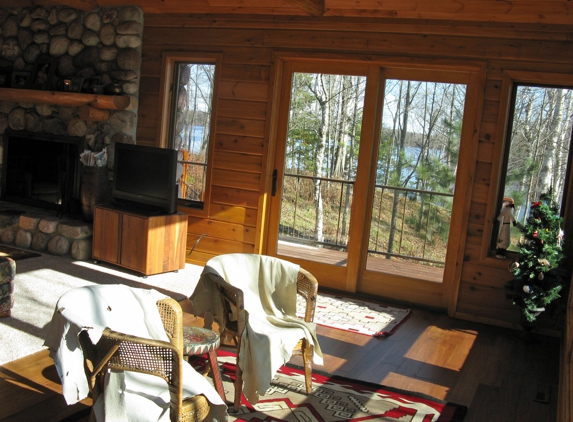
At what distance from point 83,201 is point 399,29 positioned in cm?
340

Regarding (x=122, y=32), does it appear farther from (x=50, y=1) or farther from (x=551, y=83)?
(x=551, y=83)

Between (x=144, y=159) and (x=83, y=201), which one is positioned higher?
(x=144, y=159)

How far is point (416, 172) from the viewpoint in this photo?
5312mm

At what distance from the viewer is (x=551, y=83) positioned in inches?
187

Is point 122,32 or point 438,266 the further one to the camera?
point 122,32

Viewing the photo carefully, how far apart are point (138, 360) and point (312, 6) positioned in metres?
3.86

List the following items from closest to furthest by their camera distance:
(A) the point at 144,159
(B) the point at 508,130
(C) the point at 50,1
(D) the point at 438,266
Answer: (B) the point at 508,130
(D) the point at 438,266
(A) the point at 144,159
(C) the point at 50,1

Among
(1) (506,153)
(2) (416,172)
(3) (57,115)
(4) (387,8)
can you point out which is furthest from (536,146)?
(3) (57,115)

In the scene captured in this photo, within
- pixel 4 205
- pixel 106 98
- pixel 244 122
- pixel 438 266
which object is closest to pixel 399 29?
pixel 244 122

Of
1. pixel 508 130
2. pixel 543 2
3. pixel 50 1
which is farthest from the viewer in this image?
pixel 50 1

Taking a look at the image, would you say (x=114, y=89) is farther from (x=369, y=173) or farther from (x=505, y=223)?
(x=505, y=223)

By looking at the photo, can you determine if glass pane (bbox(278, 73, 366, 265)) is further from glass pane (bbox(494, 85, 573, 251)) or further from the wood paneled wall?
glass pane (bbox(494, 85, 573, 251))

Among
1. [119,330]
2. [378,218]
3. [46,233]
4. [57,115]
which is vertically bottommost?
[46,233]

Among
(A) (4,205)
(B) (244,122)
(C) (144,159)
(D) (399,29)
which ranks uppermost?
(D) (399,29)
